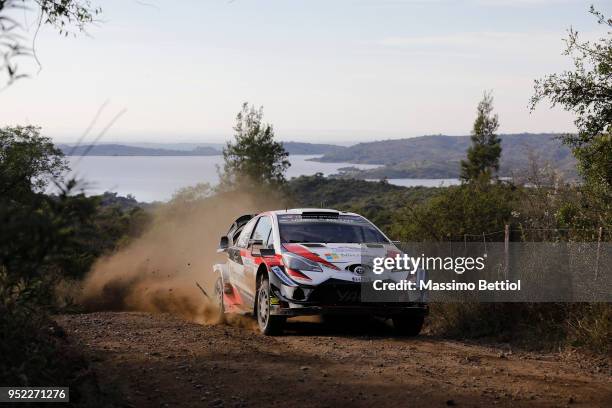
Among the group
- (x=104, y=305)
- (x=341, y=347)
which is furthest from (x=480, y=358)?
(x=104, y=305)

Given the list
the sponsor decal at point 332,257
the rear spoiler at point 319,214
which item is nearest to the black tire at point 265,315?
the sponsor decal at point 332,257

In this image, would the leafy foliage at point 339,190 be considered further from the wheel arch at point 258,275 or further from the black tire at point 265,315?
the black tire at point 265,315

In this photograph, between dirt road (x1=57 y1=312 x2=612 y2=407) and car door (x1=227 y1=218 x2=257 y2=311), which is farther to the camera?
car door (x1=227 y1=218 x2=257 y2=311)

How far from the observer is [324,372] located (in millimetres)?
7977

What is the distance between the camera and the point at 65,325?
11.9 metres

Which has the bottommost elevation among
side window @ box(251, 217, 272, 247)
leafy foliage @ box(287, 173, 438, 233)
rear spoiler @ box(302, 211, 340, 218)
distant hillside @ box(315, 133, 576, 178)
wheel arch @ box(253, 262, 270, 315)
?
leafy foliage @ box(287, 173, 438, 233)

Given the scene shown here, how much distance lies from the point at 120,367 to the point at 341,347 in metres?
2.88

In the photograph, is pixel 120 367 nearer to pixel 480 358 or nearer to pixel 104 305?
pixel 480 358

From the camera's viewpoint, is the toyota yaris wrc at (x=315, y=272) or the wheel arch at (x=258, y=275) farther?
the wheel arch at (x=258, y=275)

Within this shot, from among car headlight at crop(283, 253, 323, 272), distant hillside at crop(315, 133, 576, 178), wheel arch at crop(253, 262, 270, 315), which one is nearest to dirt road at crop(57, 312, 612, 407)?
wheel arch at crop(253, 262, 270, 315)

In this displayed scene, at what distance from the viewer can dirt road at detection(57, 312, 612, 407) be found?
7.00m

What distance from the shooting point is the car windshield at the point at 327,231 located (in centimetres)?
1166

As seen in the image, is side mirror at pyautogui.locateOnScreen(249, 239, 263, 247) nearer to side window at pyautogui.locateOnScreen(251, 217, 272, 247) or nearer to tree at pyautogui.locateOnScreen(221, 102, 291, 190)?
side window at pyautogui.locateOnScreen(251, 217, 272, 247)

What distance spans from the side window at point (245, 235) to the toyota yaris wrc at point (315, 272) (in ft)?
0.59
